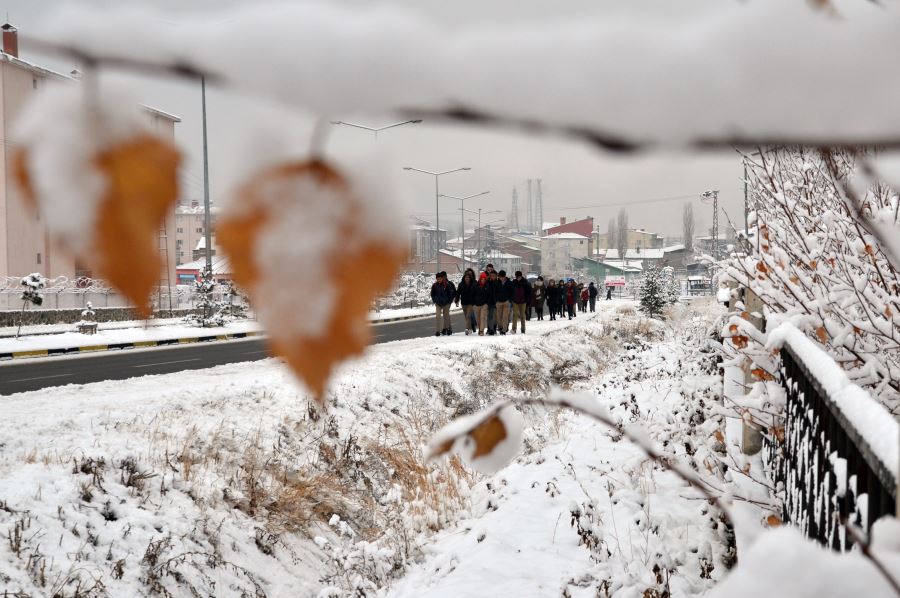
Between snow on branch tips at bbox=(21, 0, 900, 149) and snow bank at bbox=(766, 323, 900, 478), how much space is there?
18.3 inches

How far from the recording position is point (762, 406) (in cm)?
399

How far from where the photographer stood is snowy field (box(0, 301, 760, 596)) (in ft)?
15.3

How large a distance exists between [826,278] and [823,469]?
0.98 meters

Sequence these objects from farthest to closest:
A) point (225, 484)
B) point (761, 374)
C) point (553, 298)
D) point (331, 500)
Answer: point (553, 298)
point (331, 500)
point (225, 484)
point (761, 374)

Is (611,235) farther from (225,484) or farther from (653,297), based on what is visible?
(653,297)

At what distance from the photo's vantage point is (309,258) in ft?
1.23

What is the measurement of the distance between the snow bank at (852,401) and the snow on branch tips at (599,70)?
1.52ft

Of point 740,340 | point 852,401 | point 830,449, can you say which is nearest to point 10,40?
point 852,401

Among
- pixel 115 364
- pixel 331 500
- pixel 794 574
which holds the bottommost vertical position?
pixel 331 500

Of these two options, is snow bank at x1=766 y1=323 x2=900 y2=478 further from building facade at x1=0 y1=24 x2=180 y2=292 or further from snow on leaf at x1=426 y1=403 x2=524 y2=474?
building facade at x1=0 y1=24 x2=180 y2=292

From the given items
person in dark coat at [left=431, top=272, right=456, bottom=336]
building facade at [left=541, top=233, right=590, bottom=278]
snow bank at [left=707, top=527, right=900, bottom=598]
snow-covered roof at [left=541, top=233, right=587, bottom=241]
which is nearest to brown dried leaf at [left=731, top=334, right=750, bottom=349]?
person in dark coat at [left=431, top=272, right=456, bottom=336]

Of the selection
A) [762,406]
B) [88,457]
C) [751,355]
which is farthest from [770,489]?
[88,457]

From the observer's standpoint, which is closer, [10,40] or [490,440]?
[10,40]

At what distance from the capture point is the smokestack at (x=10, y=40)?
40 centimetres
